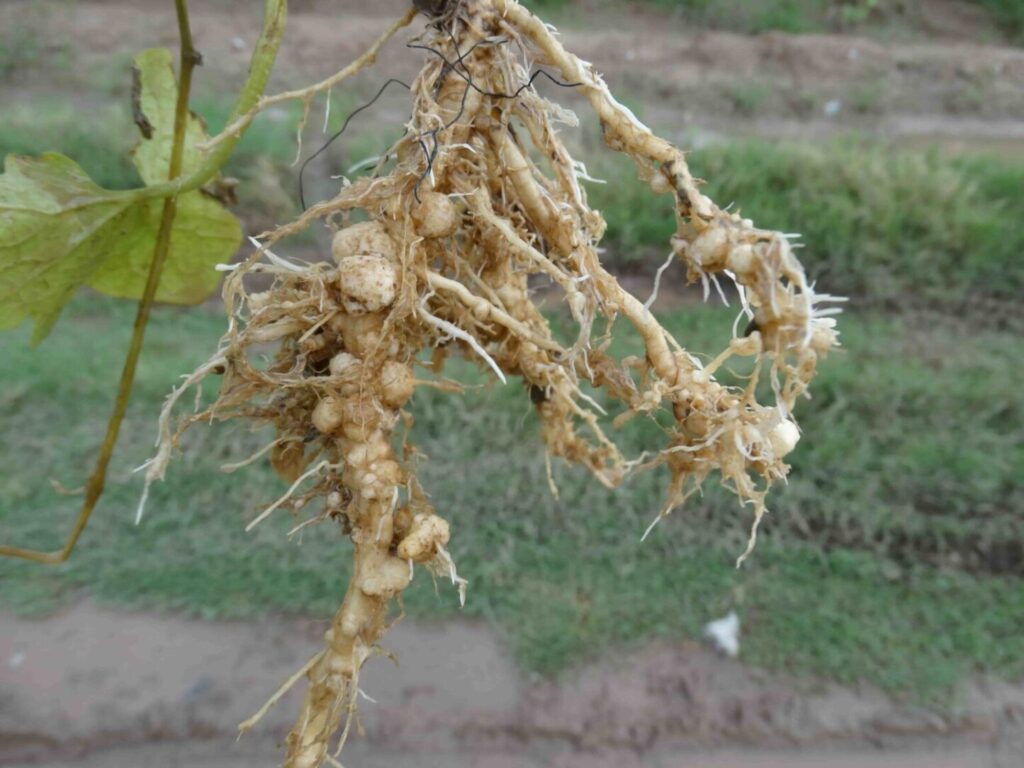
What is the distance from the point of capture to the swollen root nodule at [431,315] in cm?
62

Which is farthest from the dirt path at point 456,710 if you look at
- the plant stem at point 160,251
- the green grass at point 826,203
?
the green grass at point 826,203

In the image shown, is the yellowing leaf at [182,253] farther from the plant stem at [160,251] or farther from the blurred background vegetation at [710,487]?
the blurred background vegetation at [710,487]

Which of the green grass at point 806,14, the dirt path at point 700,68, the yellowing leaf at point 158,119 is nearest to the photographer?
the yellowing leaf at point 158,119

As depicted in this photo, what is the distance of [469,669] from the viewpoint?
1701 millimetres

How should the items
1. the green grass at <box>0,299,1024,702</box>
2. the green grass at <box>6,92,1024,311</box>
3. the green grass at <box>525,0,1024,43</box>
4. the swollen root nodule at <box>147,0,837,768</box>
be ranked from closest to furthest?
the swollen root nodule at <box>147,0,837,768</box>
the green grass at <box>0,299,1024,702</box>
the green grass at <box>6,92,1024,311</box>
the green grass at <box>525,0,1024,43</box>

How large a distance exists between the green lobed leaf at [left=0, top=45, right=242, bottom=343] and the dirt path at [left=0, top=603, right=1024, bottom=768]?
1073 mm

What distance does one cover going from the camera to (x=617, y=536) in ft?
6.21

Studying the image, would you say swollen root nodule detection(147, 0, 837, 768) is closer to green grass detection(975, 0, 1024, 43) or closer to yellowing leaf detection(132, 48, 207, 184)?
yellowing leaf detection(132, 48, 207, 184)

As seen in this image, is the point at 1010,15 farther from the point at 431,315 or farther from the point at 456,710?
the point at 431,315

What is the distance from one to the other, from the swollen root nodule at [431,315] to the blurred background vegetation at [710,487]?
1128mm

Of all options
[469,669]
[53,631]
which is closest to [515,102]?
[469,669]

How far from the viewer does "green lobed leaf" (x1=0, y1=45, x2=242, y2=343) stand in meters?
0.64

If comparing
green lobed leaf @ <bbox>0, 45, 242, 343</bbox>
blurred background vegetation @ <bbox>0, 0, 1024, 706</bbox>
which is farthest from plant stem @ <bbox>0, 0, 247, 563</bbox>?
blurred background vegetation @ <bbox>0, 0, 1024, 706</bbox>

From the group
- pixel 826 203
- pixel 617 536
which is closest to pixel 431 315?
pixel 617 536
